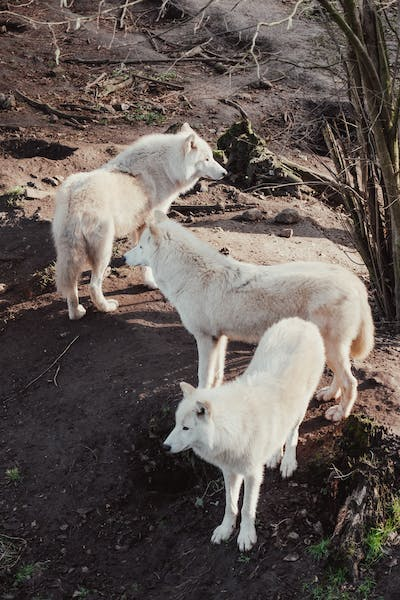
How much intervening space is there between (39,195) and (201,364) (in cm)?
488

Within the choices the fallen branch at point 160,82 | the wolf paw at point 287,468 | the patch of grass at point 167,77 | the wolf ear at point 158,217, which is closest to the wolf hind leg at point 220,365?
the wolf paw at point 287,468

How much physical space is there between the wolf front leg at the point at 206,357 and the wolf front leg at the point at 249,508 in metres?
1.44

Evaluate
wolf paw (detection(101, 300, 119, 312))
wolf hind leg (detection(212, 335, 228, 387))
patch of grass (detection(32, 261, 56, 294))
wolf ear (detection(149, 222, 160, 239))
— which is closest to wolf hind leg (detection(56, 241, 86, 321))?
wolf paw (detection(101, 300, 119, 312))

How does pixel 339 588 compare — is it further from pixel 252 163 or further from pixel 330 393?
pixel 252 163

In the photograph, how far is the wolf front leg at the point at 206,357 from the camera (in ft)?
20.5

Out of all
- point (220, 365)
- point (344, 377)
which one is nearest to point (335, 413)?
point (344, 377)

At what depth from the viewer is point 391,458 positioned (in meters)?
5.36

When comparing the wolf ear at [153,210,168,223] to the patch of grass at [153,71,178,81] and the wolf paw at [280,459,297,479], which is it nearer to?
the wolf paw at [280,459,297,479]

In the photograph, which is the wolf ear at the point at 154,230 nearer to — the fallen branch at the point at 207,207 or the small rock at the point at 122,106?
the fallen branch at the point at 207,207

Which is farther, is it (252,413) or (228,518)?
(228,518)

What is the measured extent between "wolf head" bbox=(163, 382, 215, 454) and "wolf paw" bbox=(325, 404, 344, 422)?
1.71 meters

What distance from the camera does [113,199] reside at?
7781mm

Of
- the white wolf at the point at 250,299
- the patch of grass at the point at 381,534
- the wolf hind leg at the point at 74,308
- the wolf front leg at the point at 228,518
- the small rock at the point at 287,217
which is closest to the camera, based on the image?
the patch of grass at the point at 381,534

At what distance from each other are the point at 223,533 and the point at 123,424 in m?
1.62
